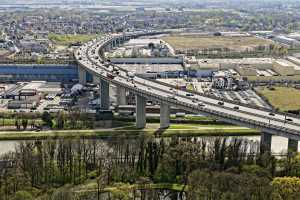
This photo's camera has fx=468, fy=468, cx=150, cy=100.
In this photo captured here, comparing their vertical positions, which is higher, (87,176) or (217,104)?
(217,104)

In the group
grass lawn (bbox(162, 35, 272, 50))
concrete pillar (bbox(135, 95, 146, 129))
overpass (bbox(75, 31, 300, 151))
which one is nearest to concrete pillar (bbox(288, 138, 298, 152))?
overpass (bbox(75, 31, 300, 151))

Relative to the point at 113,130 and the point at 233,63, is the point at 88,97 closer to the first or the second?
the point at 113,130

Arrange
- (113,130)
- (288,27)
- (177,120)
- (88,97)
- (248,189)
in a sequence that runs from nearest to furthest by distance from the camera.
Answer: (248,189), (113,130), (177,120), (88,97), (288,27)

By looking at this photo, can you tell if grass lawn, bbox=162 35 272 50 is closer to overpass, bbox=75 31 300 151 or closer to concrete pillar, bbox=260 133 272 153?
overpass, bbox=75 31 300 151

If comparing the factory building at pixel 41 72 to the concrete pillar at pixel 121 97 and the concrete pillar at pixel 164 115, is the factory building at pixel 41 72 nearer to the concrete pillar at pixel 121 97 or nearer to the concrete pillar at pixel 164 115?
the concrete pillar at pixel 121 97

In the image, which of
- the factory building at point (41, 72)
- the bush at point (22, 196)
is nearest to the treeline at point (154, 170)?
the bush at point (22, 196)

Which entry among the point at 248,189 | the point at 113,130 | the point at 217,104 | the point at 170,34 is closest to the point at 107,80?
the point at 113,130
